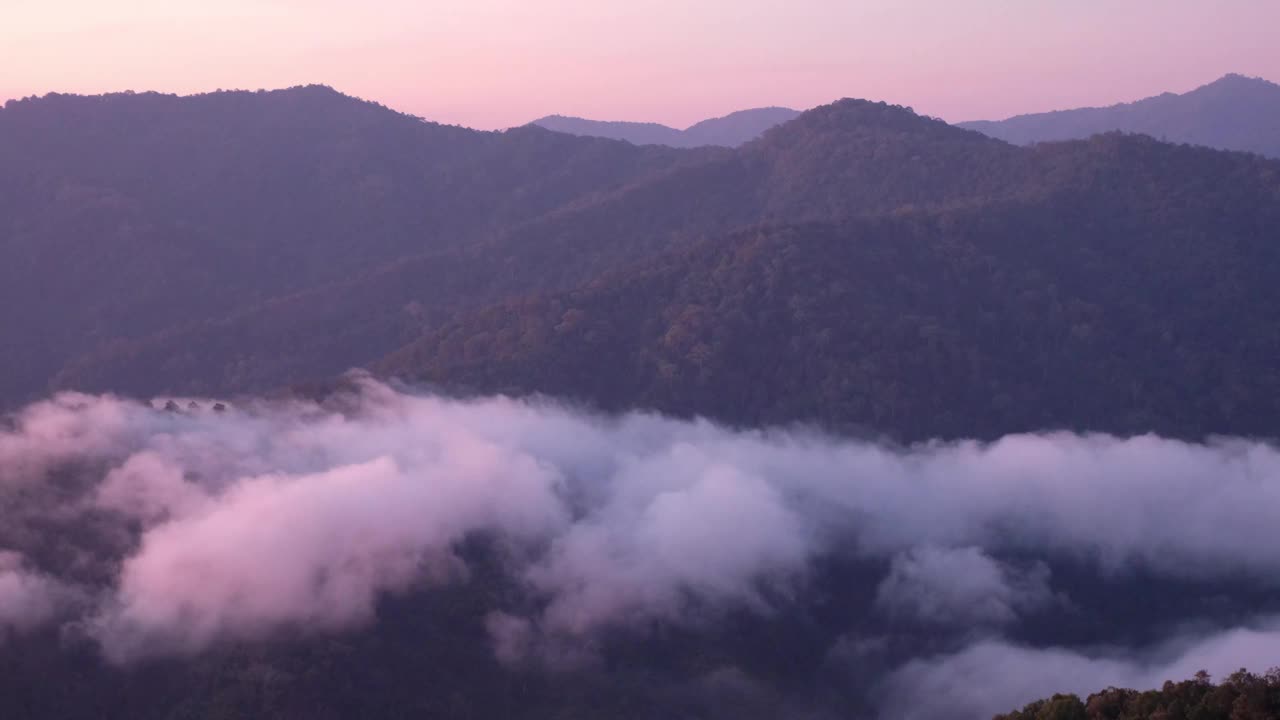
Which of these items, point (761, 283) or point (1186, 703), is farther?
point (761, 283)

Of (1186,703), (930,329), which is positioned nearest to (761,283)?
(930,329)

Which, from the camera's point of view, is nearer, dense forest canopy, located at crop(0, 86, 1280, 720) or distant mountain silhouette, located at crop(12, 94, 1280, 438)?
dense forest canopy, located at crop(0, 86, 1280, 720)

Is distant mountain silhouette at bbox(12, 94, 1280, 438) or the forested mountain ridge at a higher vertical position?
distant mountain silhouette at bbox(12, 94, 1280, 438)

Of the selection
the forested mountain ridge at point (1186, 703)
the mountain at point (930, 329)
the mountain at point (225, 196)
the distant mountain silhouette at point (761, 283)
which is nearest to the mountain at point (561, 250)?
the distant mountain silhouette at point (761, 283)

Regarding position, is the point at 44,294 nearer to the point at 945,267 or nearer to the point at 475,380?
the point at 475,380

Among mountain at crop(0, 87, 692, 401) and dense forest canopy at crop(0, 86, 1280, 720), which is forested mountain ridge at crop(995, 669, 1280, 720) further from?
mountain at crop(0, 87, 692, 401)

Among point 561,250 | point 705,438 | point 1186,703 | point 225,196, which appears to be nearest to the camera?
point 1186,703

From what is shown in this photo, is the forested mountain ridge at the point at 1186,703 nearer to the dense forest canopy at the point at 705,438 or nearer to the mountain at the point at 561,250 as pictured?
the dense forest canopy at the point at 705,438

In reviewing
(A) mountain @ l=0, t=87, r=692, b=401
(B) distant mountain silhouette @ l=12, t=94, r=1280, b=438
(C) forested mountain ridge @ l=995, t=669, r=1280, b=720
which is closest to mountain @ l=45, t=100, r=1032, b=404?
(B) distant mountain silhouette @ l=12, t=94, r=1280, b=438

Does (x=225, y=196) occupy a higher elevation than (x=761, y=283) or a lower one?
higher

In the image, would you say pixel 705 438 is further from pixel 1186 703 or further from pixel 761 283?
pixel 1186 703

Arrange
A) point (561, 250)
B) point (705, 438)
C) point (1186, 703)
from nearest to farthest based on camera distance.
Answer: point (1186, 703)
point (705, 438)
point (561, 250)
